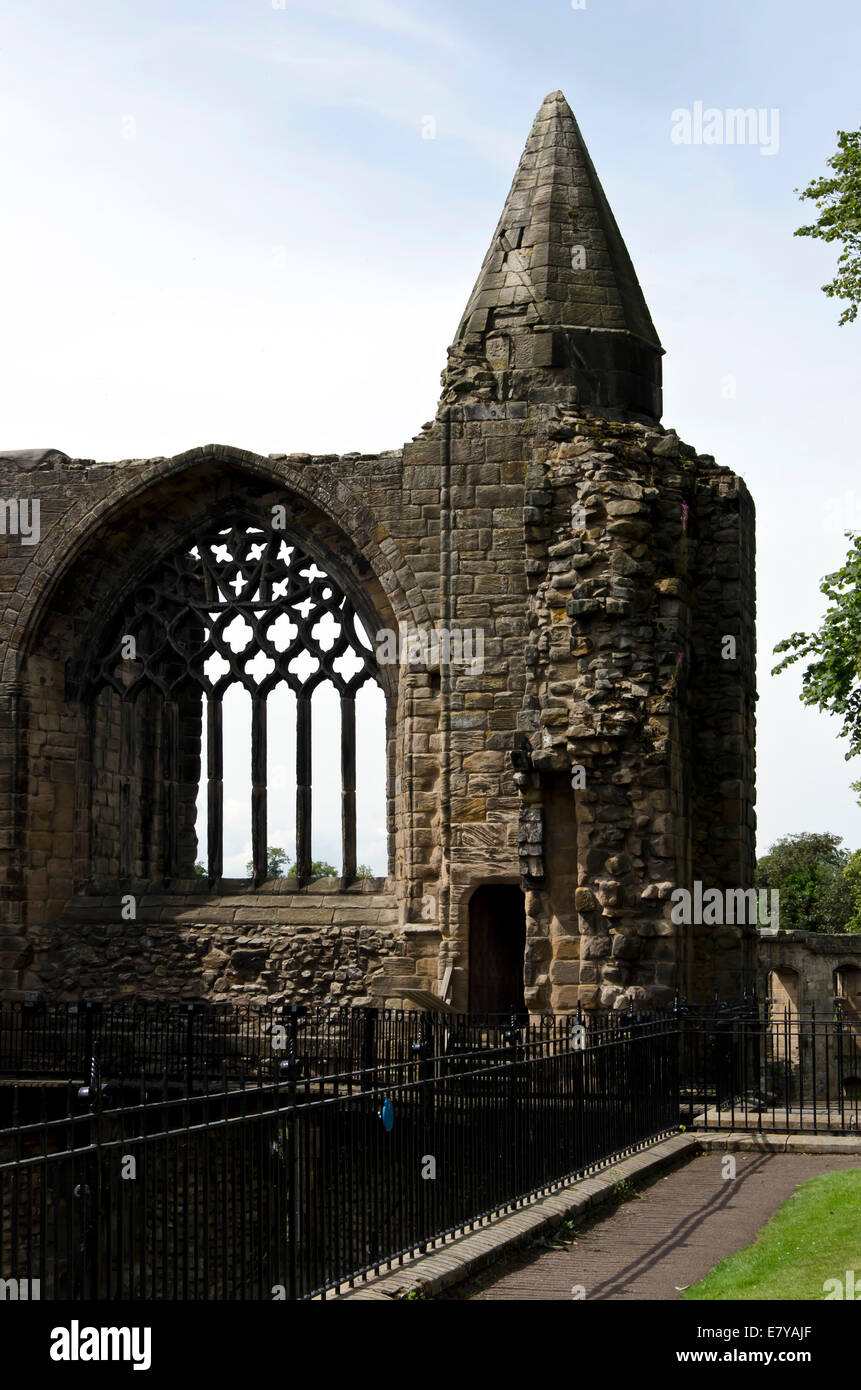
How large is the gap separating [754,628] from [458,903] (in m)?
5.15

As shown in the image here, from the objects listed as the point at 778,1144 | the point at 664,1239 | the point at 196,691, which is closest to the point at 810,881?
the point at 196,691

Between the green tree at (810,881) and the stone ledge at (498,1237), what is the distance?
49306 millimetres

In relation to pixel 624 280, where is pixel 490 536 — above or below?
below

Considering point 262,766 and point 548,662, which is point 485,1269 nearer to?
point 548,662

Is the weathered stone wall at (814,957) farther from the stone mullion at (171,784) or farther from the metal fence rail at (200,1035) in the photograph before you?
the metal fence rail at (200,1035)

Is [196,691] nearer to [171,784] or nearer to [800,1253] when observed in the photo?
[171,784]

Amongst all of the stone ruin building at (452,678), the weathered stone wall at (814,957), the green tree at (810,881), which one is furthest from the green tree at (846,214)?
the green tree at (810,881)

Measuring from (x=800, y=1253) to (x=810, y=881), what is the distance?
186ft

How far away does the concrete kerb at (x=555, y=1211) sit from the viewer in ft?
26.0

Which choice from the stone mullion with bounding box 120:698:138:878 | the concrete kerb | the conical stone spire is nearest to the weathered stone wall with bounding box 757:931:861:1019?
the stone mullion with bounding box 120:698:138:878

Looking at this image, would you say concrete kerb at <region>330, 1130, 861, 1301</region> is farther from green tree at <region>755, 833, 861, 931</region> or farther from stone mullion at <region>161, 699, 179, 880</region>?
green tree at <region>755, 833, 861, 931</region>

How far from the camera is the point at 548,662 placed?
17.9 m

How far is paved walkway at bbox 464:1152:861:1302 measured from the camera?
8.22 meters
